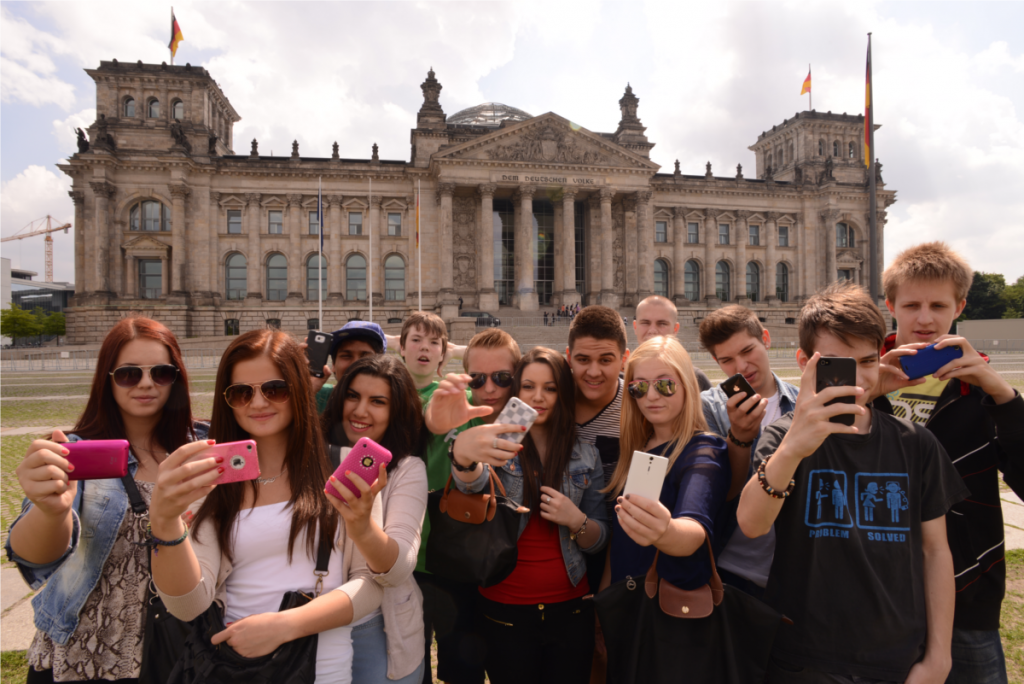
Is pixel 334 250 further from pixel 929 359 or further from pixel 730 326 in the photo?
pixel 929 359

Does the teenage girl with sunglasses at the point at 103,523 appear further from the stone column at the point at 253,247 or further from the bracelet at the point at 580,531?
the stone column at the point at 253,247

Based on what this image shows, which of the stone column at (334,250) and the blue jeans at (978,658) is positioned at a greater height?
the stone column at (334,250)

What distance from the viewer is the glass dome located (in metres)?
60.6

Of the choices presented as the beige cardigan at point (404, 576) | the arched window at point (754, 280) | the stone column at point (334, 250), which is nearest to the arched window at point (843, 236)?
the arched window at point (754, 280)

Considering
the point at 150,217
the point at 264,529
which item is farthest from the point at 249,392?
the point at 150,217

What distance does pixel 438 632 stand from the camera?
10.9 feet

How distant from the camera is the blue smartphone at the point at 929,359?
8.41ft

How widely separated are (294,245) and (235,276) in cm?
564

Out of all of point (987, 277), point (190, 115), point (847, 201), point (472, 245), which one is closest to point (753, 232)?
point (847, 201)

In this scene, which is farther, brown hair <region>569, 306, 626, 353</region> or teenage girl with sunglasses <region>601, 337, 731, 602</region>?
brown hair <region>569, 306, 626, 353</region>

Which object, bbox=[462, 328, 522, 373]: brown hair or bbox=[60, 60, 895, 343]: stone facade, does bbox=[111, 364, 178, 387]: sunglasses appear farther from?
bbox=[60, 60, 895, 343]: stone facade

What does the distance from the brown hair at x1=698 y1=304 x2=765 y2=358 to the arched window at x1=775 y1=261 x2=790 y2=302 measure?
56707mm

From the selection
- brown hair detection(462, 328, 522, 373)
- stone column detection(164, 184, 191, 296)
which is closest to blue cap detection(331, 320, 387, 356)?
brown hair detection(462, 328, 522, 373)

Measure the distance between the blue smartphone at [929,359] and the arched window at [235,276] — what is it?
49.9m
